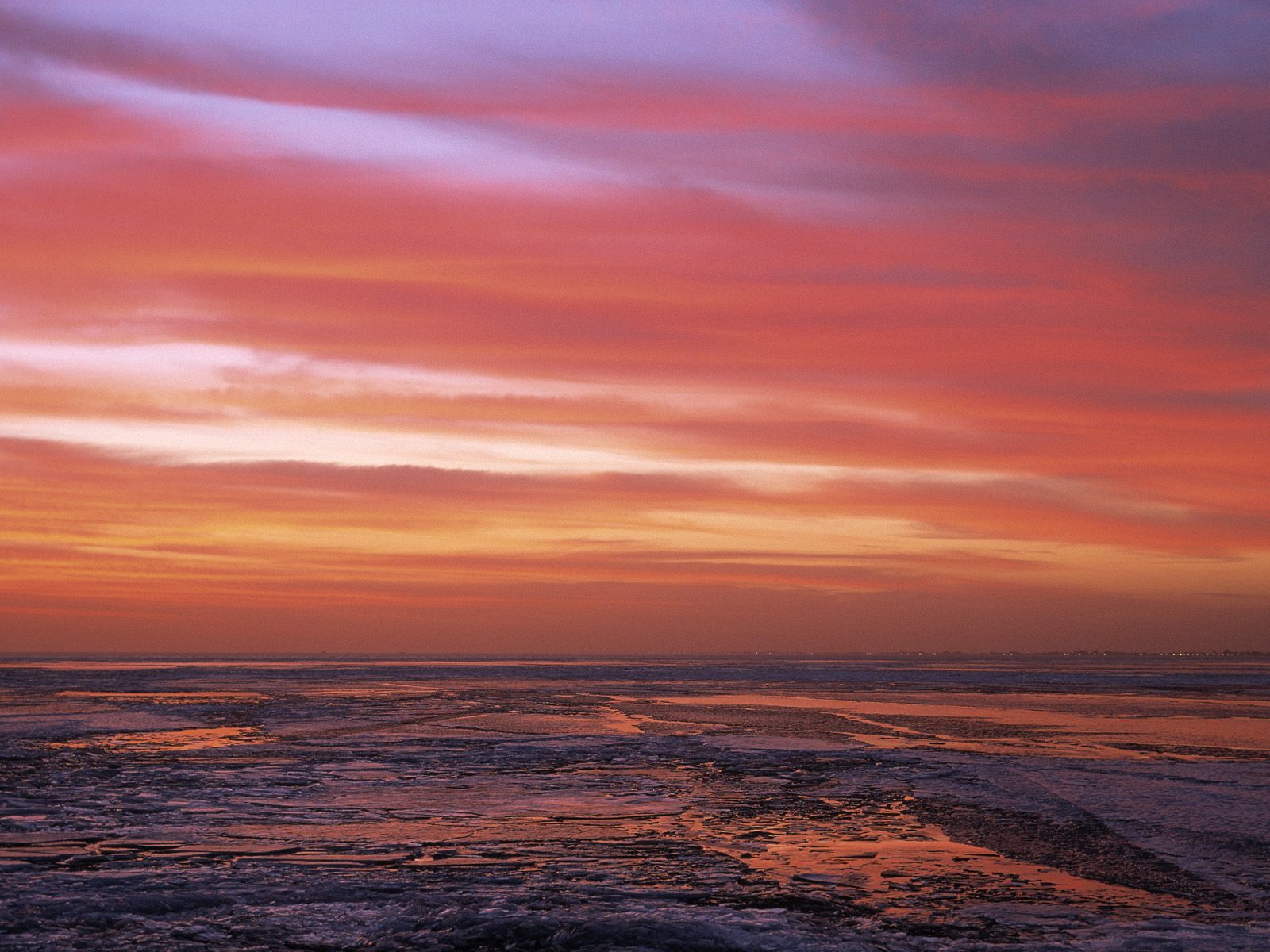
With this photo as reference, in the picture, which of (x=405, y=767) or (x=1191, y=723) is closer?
(x=405, y=767)

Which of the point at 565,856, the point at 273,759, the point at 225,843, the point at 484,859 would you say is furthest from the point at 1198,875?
the point at 273,759

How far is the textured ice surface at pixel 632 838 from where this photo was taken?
7.00 metres

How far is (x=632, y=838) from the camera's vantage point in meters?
9.95

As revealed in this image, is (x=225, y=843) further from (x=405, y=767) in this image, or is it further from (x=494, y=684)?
(x=494, y=684)

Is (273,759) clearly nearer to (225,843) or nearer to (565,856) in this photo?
(225,843)

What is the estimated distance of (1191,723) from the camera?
77.6 feet

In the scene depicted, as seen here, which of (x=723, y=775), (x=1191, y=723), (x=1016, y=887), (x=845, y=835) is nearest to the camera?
(x=1016, y=887)

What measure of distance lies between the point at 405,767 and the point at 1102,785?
864 cm

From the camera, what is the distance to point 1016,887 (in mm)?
8156

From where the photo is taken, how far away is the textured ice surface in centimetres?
700

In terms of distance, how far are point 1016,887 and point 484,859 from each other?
13.1ft

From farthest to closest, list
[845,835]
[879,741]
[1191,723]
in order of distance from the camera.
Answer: [1191,723], [879,741], [845,835]

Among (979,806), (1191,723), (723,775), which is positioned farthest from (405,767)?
(1191,723)

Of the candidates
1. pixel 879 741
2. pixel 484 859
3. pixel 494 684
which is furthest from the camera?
pixel 494 684
